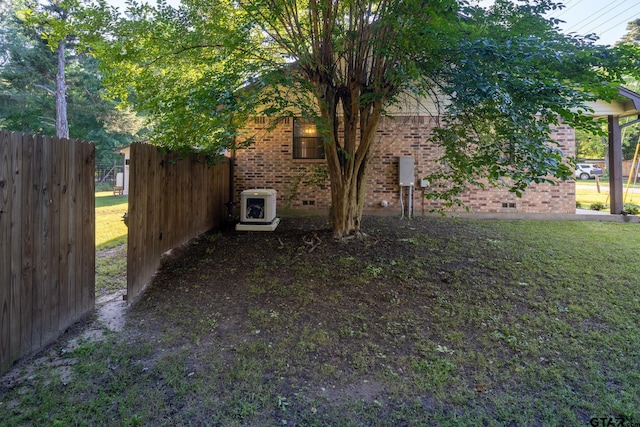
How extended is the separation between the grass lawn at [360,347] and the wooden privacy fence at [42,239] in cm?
29

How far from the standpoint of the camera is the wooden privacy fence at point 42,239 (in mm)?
2186

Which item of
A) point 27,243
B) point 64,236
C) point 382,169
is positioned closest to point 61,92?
point 382,169

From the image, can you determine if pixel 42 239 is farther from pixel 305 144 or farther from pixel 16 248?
pixel 305 144

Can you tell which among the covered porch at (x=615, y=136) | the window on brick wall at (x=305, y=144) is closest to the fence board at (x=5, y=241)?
the window on brick wall at (x=305, y=144)

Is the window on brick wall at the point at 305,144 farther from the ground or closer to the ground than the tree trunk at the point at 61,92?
closer to the ground

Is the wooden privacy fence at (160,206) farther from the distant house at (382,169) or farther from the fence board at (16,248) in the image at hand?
the distant house at (382,169)

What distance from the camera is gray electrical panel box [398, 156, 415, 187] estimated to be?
25.9ft

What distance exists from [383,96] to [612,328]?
3.58 metres

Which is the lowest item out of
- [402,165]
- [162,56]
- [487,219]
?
[487,219]

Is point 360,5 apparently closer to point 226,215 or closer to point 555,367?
point 555,367

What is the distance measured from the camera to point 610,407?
1958 mm

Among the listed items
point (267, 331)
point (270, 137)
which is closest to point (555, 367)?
point (267, 331)

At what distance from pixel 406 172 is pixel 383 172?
0.57m

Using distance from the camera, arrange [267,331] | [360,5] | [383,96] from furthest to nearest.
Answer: [383,96] < [360,5] < [267,331]
